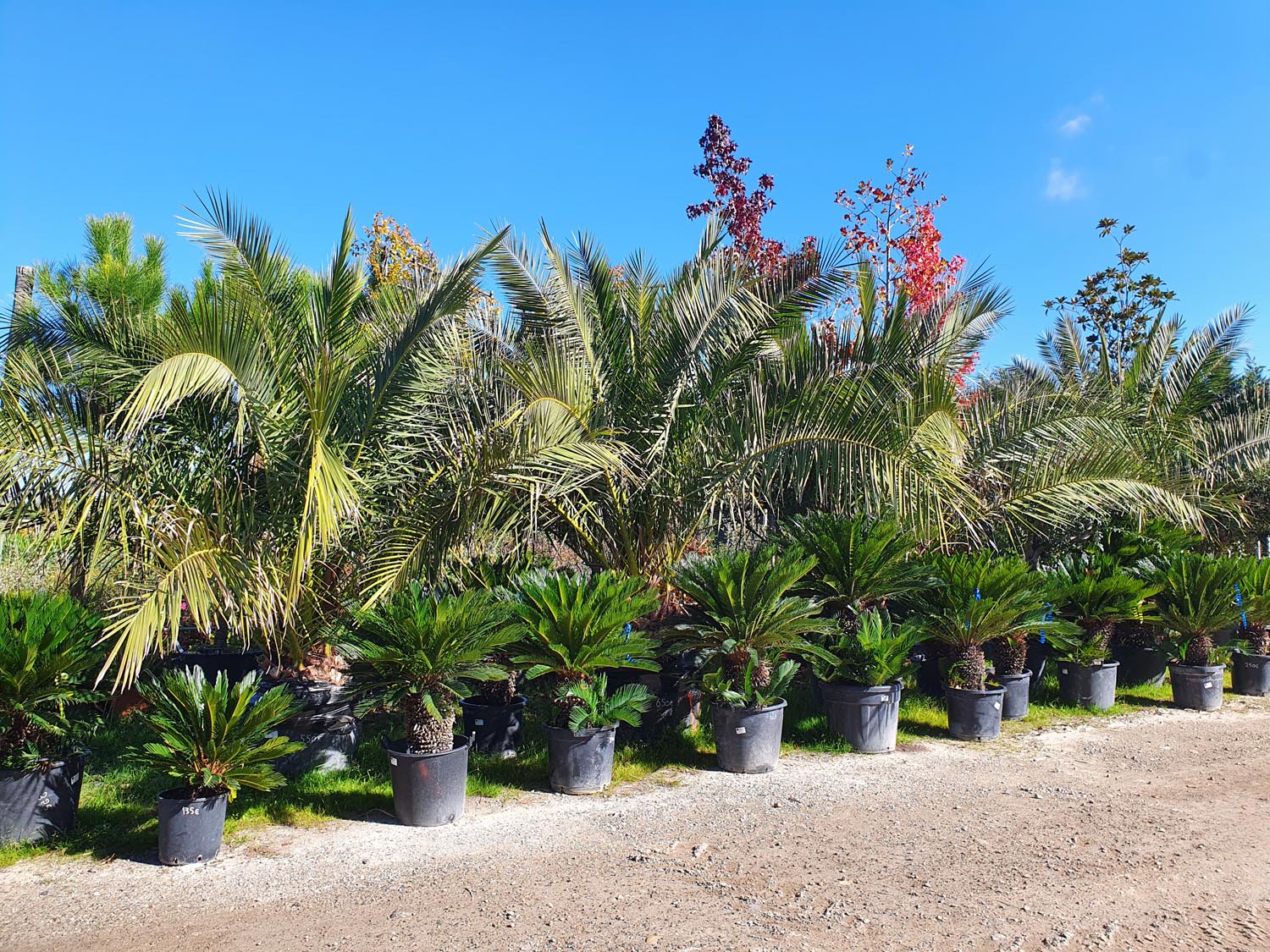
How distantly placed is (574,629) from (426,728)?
3.46 feet

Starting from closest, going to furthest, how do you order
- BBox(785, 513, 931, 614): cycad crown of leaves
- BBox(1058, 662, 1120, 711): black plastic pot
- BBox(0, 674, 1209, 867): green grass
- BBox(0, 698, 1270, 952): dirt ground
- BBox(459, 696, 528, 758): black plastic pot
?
BBox(0, 698, 1270, 952): dirt ground
BBox(0, 674, 1209, 867): green grass
BBox(459, 696, 528, 758): black plastic pot
BBox(785, 513, 931, 614): cycad crown of leaves
BBox(1058, 662, 1120, 711): black plastic pot

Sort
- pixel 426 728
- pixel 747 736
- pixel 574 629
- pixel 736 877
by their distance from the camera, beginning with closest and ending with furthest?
pixel 736 877, pixel 426 728, pixel 574 629, pixel 747 736

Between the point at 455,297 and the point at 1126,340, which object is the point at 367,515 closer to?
the point at 455,297

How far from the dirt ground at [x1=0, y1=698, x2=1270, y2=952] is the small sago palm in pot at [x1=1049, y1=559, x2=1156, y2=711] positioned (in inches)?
88.4

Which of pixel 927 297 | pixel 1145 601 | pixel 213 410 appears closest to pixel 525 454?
pixel 213 410

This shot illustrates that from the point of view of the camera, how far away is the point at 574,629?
5578mm

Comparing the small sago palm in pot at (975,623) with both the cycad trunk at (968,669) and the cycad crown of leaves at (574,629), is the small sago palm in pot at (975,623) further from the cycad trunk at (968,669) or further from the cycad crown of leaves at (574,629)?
the cycad crown of leaves at (574,629)

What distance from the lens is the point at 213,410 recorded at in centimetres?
610

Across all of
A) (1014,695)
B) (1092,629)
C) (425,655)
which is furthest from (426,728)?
(1092,629)

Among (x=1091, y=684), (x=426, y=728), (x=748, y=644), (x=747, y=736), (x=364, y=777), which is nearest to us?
(x=426, y=728)

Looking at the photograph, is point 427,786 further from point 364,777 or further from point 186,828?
point 186,828

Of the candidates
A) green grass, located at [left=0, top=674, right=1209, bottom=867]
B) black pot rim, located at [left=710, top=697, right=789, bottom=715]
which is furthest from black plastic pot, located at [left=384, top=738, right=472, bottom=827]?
Answer: black pot rim, located at [left=710, top=697, right=789, bottom=715]

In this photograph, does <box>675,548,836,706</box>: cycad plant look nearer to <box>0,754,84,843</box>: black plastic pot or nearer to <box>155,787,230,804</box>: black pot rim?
<box>155,787,230,804</box>: black pot rim

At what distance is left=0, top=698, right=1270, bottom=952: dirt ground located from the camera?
3.77 m
